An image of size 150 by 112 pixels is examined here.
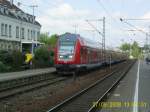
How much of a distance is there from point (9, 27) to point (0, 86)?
44.6 meters

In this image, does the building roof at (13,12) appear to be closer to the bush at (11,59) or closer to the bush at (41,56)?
the bush at (41,56)

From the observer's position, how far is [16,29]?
240ft

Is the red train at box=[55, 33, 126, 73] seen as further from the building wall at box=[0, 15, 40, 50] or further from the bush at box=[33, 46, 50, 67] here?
the building wall at box=[0, 15, 40, 50]

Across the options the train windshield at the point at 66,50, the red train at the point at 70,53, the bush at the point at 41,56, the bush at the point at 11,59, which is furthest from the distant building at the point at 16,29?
the train windshield at the point at 66,50

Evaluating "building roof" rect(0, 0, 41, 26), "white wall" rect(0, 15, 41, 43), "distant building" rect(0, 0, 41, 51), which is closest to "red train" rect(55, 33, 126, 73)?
"distant building" rect(0, 0, 41, 51)

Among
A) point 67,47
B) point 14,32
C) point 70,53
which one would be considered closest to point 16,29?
point 14,32

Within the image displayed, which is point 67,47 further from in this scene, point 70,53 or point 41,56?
point 41,56

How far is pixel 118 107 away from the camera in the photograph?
17219 mm

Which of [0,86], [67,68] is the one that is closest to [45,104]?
[0,86]

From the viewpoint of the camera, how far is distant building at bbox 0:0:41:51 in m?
67.2

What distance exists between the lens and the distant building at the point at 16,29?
2644 inches

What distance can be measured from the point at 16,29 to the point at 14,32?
5.11ft

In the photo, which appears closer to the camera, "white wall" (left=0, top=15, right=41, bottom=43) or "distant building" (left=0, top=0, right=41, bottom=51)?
"distant building" (left=0, top=0, right=41, bottom=51)

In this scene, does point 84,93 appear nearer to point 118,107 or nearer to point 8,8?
point 118,107
